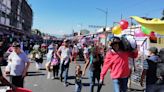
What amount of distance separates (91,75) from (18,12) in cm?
10909

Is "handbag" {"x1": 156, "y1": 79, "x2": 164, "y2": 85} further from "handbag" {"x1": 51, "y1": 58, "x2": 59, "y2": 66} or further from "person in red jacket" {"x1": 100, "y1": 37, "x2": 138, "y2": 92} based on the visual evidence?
"handbag" {"x1": 51, "y1": 58, "x2": 59, "y2": 66}

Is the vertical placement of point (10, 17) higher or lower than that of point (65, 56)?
higher

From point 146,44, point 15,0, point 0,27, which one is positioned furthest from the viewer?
point 15,0

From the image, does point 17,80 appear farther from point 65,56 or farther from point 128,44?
point 65,56

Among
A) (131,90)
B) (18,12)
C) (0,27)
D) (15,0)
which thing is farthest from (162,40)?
(18,12)

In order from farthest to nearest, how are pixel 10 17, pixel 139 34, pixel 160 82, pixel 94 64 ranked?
1. pixel 10 17
2. pixel 139 34
3. pixel 94 64
4. pixel 160 82

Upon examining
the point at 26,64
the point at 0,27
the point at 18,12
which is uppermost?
the point at 18,12

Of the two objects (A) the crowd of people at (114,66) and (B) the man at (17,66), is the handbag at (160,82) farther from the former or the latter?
(B) the man at (17,66)

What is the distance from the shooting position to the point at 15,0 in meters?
107

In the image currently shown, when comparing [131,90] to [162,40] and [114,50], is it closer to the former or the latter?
[162,40]

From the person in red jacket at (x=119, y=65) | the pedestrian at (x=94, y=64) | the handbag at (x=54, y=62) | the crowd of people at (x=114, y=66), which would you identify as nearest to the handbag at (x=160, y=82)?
the crowd of people at (x=114, y=66)

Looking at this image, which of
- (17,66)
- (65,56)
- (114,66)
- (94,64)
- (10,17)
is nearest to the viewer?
(114,66)

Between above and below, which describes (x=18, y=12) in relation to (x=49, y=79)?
above

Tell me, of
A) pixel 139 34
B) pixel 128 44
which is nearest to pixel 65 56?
pixel 139 34
